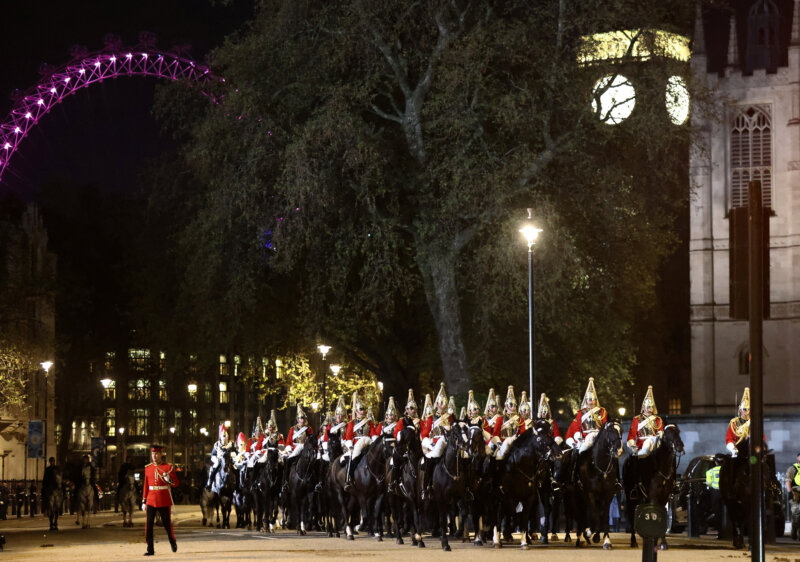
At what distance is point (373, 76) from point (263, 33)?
3832mm

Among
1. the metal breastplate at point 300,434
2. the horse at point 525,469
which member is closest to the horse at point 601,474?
the horse at point 525,469

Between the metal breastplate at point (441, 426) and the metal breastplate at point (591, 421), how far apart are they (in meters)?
2.67

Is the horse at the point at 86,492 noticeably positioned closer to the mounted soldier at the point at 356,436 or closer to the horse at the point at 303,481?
the horse at the point at 303,481

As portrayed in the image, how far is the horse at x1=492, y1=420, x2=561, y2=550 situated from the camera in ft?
85.7

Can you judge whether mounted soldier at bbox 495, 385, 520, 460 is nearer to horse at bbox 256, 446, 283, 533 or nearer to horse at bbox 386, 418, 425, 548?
horse at bbox 386, 418, 425, 548

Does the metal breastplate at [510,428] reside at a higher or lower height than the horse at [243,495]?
higher

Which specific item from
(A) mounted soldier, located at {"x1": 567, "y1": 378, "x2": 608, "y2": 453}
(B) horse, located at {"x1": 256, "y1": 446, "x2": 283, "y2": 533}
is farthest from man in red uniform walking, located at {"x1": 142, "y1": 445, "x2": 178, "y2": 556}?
(B) horse, located at {"x1": 256, "y1": 446, "x2": 283, "y2": 533}

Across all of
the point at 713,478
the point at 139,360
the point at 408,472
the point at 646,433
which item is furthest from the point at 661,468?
the point at 139,360

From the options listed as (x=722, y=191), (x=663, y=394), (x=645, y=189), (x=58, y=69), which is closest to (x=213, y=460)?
(x=645, y=189)

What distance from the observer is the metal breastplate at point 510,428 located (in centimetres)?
2697

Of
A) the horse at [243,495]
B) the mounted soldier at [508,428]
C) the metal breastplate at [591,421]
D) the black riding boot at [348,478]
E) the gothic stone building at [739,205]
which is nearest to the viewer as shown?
the mounted soldier at [508,428]

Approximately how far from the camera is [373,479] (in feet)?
93.2

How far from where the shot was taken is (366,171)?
39.4 m

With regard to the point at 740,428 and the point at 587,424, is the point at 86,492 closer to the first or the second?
the point at 587,424
